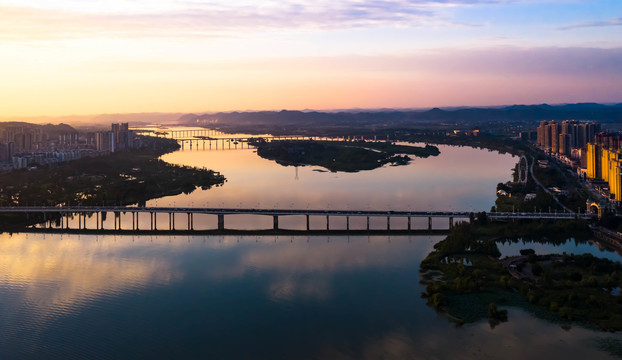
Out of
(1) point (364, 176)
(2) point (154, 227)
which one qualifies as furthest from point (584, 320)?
(1) point (364, 176)

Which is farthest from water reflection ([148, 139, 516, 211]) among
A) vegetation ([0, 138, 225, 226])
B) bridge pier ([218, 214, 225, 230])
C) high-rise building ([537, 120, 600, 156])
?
high-rise building ([537, 120, 600, 156])

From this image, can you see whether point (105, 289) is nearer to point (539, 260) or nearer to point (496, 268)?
point (496, 268)

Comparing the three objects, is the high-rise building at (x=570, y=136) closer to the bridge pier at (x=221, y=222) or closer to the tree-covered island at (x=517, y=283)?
the tree-covered island at (x=517, y=283)

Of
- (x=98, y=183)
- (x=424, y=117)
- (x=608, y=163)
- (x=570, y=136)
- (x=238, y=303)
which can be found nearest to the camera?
(x=238, y=303)

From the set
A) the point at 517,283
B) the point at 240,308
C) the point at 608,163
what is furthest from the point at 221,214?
the point at 608,163

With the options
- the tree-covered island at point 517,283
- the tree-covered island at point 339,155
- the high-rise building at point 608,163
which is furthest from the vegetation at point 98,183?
the high-rise building at point 608,163

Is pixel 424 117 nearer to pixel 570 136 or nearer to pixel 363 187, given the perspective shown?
pixel 570 136

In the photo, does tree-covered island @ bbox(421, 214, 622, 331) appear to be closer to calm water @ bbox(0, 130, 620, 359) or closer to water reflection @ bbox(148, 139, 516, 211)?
calm water @ bbox(0, 130, 620, 359)
